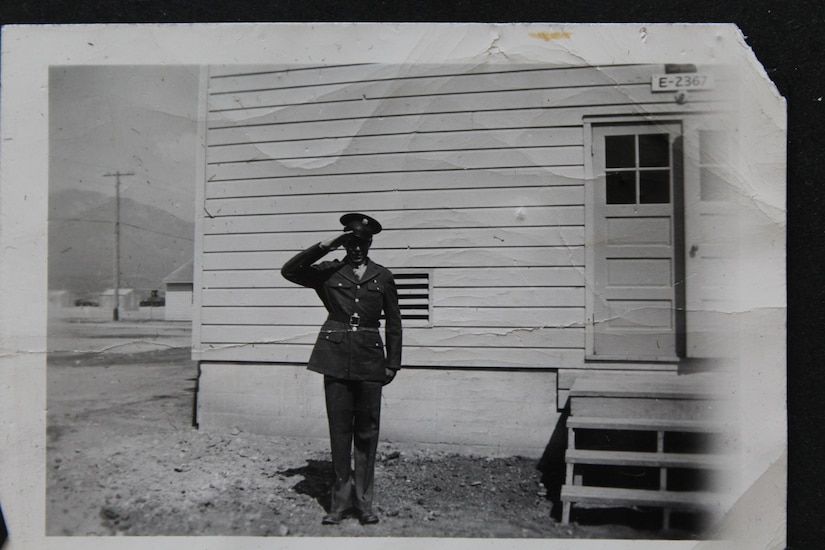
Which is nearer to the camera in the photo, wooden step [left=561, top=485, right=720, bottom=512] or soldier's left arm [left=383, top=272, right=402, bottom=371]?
wooden step [left=561, top=485, right=720, bottom=512]

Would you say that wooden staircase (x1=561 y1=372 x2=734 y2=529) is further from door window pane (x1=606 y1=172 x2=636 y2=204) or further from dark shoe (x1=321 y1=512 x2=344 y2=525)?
dark shoe (x1=321 y1=512 x2=344 y2=525)

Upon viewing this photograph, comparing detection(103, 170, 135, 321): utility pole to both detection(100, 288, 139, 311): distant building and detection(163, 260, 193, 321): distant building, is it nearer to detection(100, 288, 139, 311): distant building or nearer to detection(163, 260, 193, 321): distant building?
detection(100, 288, 139, 311): distant building

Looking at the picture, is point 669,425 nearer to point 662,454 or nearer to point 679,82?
point 662,454

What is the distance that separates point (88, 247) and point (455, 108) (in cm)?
135

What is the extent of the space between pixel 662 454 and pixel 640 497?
0.16m

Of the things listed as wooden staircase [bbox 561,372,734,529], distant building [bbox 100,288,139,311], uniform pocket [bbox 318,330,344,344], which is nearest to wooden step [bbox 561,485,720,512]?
wooden staircase [bbox 561,372,734,529]

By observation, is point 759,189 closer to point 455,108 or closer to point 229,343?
point 455,108

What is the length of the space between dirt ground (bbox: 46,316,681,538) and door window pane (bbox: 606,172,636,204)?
963 mm

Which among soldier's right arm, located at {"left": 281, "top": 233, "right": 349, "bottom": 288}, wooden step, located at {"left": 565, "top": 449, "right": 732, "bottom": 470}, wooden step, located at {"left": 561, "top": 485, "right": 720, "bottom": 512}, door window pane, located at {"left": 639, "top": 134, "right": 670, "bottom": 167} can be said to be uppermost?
door window pane, located at {"left": 639, "top": 134, "right": 670, "bottom": 167}

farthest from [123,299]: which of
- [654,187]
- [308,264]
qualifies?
[654,187]

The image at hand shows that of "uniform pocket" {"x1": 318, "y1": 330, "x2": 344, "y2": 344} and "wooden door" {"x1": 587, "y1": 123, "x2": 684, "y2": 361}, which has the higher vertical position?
"wooden door" {"x1": 587, "y1": 123, "x2": 684, "y2": 361}

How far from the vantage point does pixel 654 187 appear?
5.22 ft

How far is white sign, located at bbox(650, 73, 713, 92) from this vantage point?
1578mm

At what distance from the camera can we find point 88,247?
5.34ft
